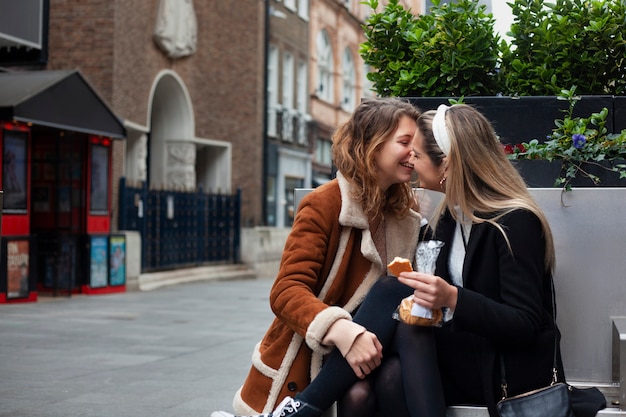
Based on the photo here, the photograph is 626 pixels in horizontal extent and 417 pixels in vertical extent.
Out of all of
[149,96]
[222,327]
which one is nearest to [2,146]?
[222,327]

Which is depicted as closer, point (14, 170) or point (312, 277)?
point (312, 277)

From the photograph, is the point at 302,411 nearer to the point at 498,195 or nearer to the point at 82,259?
the point at 498,195

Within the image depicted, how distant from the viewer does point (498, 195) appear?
3.16 meters

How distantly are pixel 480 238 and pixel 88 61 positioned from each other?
17.3 meters

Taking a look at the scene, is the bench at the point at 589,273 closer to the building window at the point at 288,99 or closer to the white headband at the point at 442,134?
the white headband at the point at 442,134

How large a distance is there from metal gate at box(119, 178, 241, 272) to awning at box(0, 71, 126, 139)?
10.4 ft

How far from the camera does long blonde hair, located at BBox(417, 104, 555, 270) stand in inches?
123

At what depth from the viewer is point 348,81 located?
40.4 meters

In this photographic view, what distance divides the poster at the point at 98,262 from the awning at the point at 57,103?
1823 millimetres

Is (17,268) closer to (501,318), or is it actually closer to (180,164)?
(180,164)

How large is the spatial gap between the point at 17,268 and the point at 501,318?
12402 millimetres

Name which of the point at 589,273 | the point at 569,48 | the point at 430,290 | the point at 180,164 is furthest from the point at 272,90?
the point at 430,290

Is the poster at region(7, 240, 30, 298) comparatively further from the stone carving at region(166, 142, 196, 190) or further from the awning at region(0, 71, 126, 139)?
the stone carving at region(166, 142, 196, 190)

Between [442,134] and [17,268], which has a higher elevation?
[442,134]
